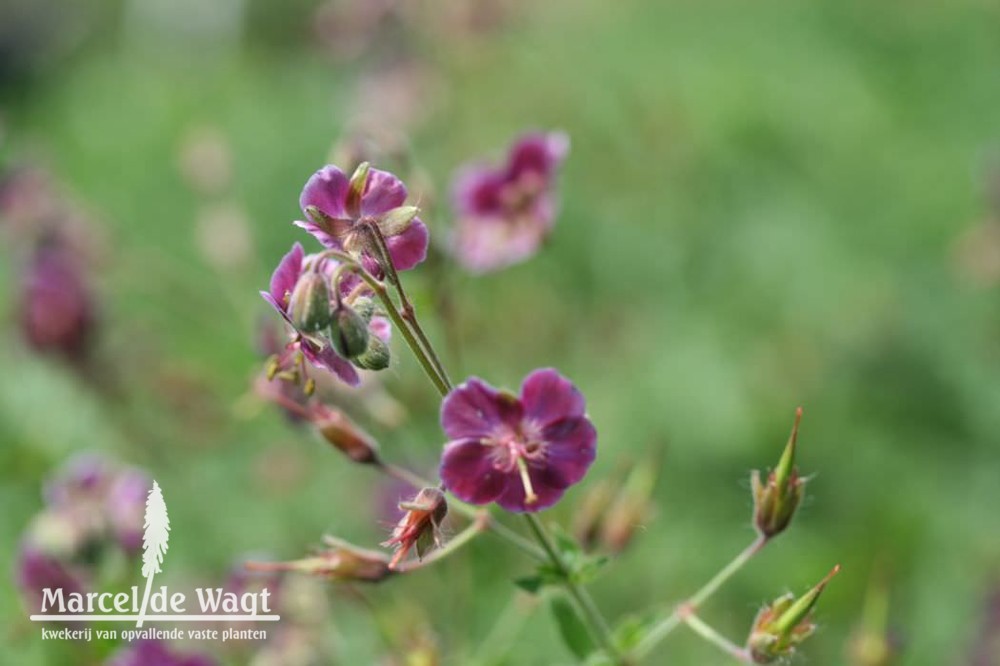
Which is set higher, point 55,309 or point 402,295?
point 55,309

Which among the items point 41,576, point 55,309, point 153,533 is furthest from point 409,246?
point 55,309

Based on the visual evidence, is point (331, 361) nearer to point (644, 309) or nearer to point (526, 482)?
point (526, 482)

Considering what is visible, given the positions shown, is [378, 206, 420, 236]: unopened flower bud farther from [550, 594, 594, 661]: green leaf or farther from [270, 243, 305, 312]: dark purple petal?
[550, 594, 594, 661]: green leaf

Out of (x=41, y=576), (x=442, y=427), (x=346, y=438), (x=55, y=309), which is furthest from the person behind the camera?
(x=55, y=309)

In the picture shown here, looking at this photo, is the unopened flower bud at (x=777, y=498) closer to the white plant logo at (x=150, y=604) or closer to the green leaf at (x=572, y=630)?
the green leaf at (x=572, y=630)

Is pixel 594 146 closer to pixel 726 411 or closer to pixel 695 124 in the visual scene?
pixel 695 124

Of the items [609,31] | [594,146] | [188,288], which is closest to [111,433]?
[188,288]
